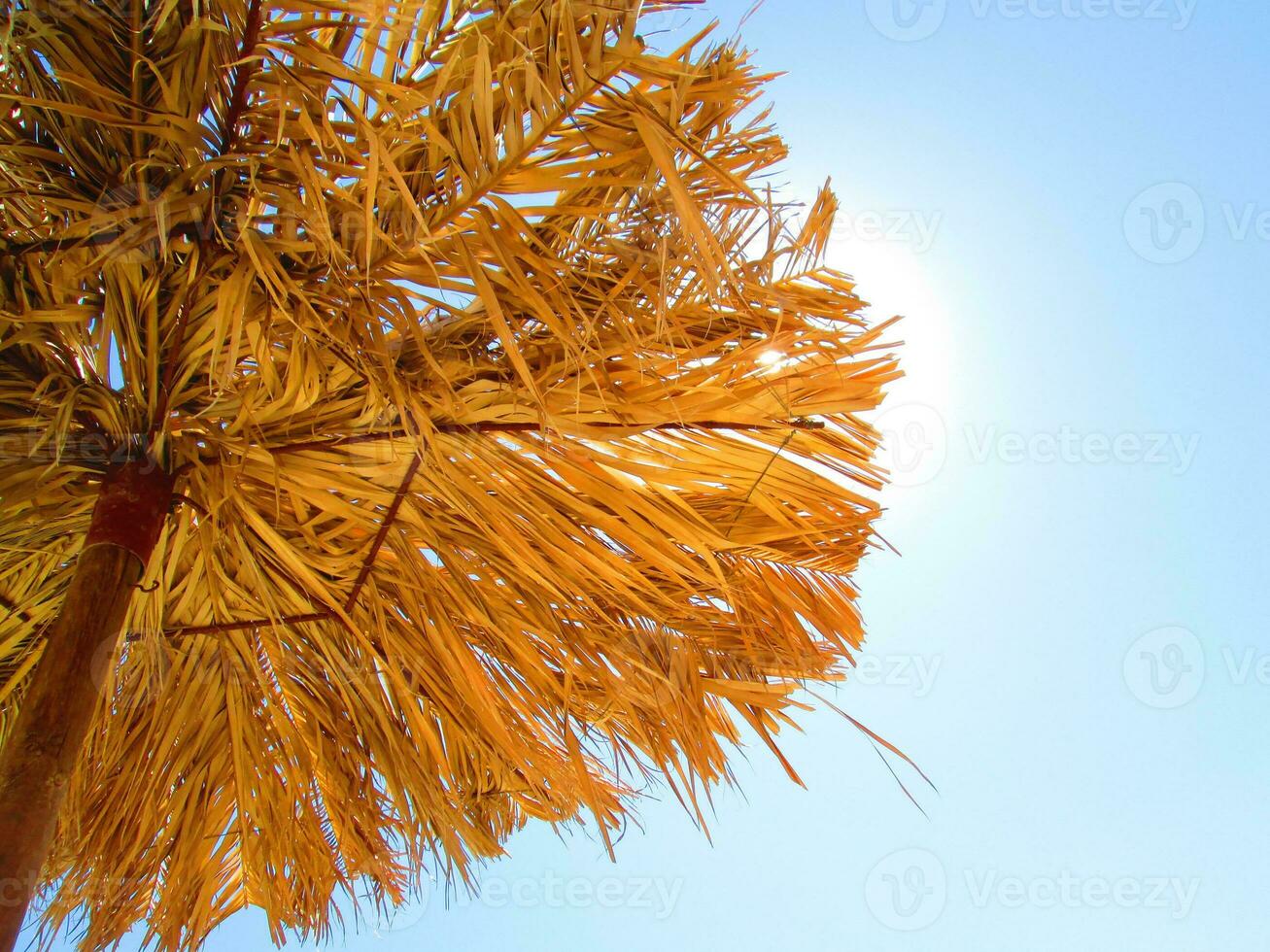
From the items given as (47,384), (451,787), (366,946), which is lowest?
(366,946)

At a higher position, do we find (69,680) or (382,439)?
(382,439)

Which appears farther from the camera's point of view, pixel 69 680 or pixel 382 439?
pixel 382 439

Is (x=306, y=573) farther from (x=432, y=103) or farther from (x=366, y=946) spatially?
(x=366, y=946)

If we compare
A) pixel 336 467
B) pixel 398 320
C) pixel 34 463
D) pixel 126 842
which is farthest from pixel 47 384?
pixel 126 842

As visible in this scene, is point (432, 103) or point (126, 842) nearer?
point (432, 103)

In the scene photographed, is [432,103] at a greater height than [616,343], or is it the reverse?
[432,103]
